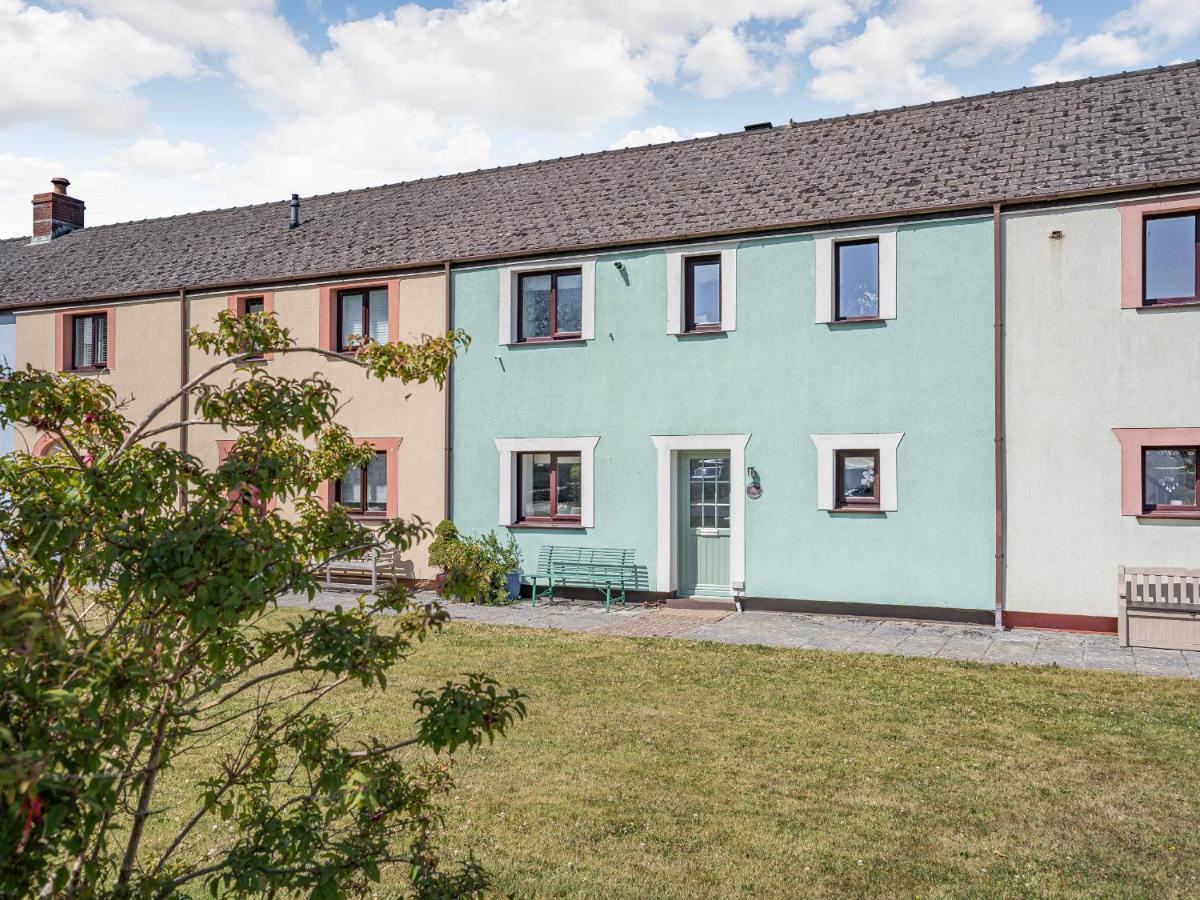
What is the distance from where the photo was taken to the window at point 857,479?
568 inches

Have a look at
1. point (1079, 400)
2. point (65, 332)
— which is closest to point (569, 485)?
point (1079, 400)

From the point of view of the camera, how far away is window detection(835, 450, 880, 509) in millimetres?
14422

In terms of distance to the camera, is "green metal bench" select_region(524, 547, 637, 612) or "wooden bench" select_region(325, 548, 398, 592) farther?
"wooden bench" select_region(325, 548, 398, 592)

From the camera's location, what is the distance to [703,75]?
15.8 metres

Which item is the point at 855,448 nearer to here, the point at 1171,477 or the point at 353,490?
the point at 1171,477

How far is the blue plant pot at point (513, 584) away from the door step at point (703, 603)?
2758 mm

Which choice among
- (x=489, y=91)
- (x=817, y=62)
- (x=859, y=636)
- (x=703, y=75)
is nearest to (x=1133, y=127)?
(x=817, y=62)

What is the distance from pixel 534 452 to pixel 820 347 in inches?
215

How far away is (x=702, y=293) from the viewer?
51.9 feet

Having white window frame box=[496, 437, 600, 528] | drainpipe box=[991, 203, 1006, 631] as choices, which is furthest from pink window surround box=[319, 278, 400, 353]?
drainpipe box=[991, 203, 1006, 631]

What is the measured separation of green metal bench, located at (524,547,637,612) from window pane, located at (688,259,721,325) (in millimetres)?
4247

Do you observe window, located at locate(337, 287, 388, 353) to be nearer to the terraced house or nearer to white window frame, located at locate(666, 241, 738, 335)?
the terraced house

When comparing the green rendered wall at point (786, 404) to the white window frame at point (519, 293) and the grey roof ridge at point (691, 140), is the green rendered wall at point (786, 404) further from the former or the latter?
the grey roof ridge at point (691, 140)

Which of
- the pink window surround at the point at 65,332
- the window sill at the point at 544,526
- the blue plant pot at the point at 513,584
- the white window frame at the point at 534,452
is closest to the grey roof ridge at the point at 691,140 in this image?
the pink window surround at the point at 65,332
